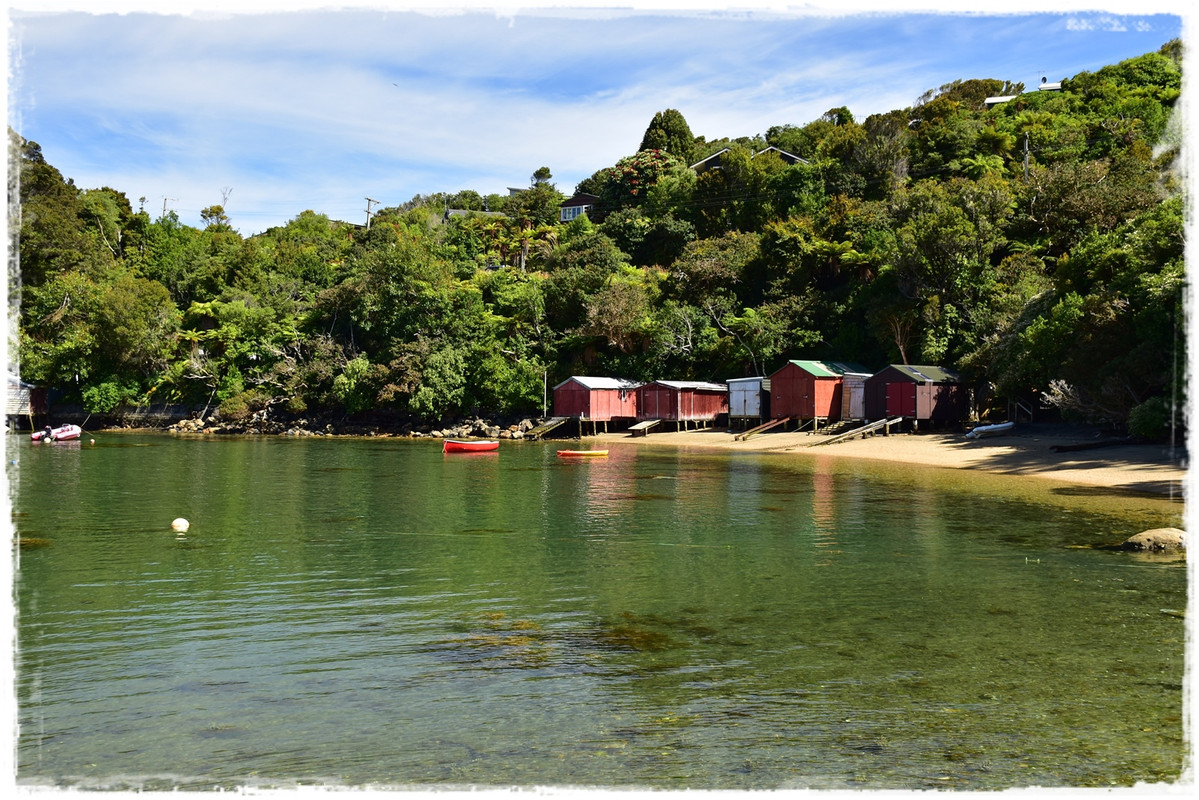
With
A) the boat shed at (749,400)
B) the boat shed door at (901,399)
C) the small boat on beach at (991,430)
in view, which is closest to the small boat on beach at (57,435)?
the boat shed at (749,400)

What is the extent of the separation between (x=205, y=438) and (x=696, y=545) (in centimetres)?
5407

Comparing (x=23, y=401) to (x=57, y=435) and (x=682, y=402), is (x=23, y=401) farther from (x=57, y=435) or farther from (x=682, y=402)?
(x=682, y=402)

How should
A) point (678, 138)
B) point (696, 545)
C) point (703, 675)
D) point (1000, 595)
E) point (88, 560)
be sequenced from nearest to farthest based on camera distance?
point (703, 675) → point (1000, 595) → point (88, 560) → point (696, 545) → point (678, 138)

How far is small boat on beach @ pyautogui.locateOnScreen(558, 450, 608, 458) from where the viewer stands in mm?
47031

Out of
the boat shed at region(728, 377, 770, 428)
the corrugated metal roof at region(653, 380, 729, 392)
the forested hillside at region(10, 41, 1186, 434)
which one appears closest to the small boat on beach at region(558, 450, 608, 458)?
the corrugated metal roof at region(653, 380, 729, 392)

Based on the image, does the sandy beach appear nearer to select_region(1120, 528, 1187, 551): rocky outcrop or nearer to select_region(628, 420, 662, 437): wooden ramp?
select_region(628, 420, 662, 437): wooden ramp

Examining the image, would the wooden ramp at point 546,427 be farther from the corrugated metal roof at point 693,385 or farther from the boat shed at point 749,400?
the boat shed at point 749,400

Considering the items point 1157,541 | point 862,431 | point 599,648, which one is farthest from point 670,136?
point 599,648

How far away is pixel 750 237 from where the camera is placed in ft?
247

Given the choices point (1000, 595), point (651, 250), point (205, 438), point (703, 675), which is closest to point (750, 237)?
point (651, 250)

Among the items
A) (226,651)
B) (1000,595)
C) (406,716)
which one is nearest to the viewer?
(406,716)

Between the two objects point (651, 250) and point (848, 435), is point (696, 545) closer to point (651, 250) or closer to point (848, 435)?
point (848, 435)

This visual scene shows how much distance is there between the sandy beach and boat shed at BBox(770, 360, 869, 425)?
70.8 inches

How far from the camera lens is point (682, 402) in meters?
63.0
